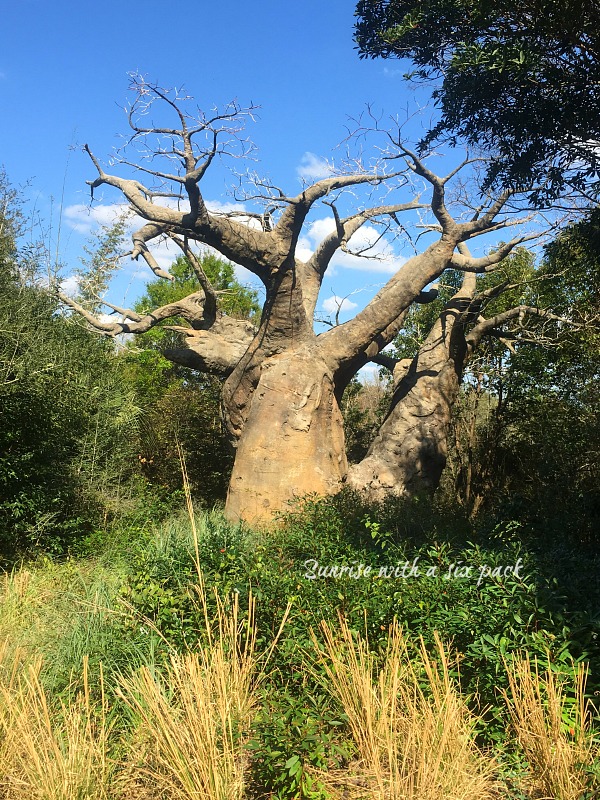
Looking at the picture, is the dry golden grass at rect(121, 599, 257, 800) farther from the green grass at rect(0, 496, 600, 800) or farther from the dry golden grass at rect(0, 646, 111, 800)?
the dry golden grass at rect(0, 646, 111, 800)

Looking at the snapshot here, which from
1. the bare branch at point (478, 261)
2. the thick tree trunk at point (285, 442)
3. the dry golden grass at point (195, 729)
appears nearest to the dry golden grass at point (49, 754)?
the dry golden grass at point (195, 729)

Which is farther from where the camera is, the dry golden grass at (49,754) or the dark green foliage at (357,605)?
the dark green foliage at (357,605)

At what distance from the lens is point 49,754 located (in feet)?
10.0

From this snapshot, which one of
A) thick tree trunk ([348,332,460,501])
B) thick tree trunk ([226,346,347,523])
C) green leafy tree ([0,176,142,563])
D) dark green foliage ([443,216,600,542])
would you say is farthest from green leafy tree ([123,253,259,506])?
dark green foliage ([443,216,600,542])

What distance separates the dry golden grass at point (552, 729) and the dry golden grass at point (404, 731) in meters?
0.21

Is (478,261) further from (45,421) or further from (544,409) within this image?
(45,421)

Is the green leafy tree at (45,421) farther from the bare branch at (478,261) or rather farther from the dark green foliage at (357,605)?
the bare branch at (478,261)

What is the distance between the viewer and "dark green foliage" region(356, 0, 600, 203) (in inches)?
209

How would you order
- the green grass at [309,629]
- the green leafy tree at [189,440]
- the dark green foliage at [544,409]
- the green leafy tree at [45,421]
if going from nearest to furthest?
the green grass at [309,629]
the green leafy tree at [45,421]
the dark green foliage at [544,409]
the green leafy tree at [189,440]

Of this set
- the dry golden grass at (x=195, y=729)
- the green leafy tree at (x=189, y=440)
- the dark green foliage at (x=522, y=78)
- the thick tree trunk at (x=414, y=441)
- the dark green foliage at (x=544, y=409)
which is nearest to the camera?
the dry golden grass at (x=195, y=729)

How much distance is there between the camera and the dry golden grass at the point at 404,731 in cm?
286

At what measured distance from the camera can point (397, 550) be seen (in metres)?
4.67

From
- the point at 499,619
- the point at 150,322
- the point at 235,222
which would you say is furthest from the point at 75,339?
the point at 499,619

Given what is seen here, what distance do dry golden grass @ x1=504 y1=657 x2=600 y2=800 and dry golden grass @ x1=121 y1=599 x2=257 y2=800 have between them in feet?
4.28
